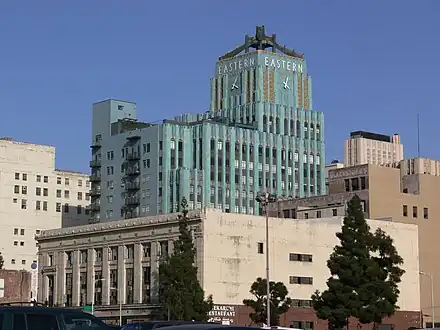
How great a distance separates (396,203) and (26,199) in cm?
7003

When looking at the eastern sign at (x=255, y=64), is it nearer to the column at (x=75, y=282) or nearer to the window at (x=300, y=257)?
the column at (x=75, y=282)

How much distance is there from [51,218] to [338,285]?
106 m

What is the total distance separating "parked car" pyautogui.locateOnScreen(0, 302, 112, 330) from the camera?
21562 millimetres

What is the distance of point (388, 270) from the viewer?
82.1m

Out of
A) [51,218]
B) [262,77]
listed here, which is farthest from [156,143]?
[51,218]

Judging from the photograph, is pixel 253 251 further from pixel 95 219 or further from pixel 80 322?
pixel 80 322

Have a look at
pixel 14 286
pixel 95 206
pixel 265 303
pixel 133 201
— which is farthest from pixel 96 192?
pixel 14 286

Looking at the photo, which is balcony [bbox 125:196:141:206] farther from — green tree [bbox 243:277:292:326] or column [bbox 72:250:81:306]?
green tree [bbox 243:277:292:326]

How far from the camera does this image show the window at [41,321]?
71.1ft

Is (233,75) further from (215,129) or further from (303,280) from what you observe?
(303,280)

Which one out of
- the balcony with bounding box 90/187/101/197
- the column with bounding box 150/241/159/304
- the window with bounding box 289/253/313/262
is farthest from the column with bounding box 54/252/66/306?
the balcony with bounding box 90/187/101/197

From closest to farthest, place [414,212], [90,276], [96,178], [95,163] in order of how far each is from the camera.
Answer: [90,276] → [414,212] → [96,178] → [95,163]

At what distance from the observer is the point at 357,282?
261 feet

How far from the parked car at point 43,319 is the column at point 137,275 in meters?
88.8
